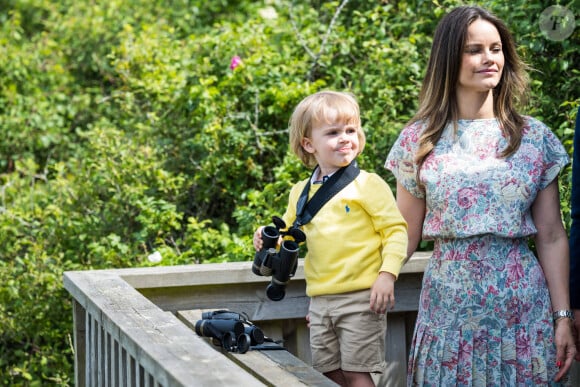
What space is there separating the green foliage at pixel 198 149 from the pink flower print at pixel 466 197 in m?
1.89

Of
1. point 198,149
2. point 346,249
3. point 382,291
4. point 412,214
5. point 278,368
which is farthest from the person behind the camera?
point 198,149

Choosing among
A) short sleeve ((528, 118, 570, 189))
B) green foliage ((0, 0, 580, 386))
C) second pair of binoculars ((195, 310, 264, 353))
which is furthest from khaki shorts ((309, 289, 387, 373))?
green foliage ((0, 0, 580, 386))

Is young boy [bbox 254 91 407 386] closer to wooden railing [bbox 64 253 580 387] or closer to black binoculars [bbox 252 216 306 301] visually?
black binoculars [bbox 252 216 306 301]

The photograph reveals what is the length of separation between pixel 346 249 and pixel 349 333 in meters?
0.27

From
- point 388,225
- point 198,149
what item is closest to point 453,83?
point 388,225

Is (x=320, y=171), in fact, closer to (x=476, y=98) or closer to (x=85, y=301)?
(x=476, y=98)

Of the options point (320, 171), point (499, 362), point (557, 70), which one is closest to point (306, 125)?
point (320, 171)

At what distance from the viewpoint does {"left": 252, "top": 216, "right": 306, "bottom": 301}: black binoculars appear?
322 cm

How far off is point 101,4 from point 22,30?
703 millimetres

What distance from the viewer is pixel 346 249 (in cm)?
329

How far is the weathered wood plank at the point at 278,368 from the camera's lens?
2.81m

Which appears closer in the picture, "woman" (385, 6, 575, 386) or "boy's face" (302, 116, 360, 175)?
"woman" (385, 6, 575, 386)

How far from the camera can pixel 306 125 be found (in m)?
3.41

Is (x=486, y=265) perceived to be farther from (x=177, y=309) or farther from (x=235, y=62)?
(x=235, y=62)
